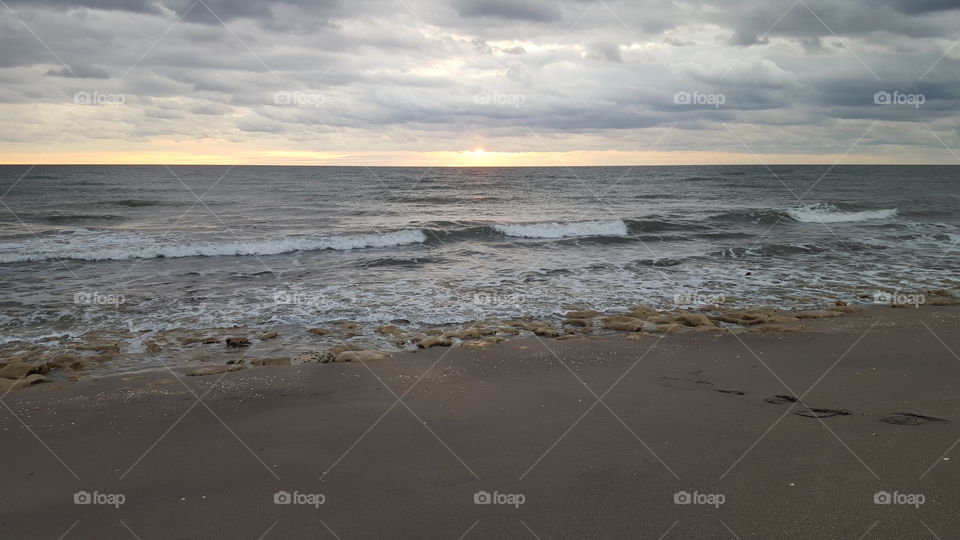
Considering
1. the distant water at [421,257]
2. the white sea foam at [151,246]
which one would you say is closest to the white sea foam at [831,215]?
the distant water at [421,257]

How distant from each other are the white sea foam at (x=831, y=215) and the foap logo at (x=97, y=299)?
29.1 meters

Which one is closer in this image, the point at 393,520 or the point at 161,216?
the point at 393,520

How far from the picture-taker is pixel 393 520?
3.98 meters

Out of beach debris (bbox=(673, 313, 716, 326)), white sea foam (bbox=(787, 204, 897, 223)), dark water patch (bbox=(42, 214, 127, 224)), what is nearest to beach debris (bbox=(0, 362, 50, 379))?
beach debris (bbox=(673, 313, 716, 326))

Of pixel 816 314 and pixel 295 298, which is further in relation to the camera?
pixel 295 298

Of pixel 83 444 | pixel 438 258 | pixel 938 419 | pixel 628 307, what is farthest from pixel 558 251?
pixel 83 444

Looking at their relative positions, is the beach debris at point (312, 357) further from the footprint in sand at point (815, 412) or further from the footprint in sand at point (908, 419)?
the footprint in sand at point (908, 419)

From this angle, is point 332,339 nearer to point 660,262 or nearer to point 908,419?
point 908,419

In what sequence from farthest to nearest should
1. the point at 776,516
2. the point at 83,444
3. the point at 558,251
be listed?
1. the point at 558,251
2. the point at 83,444
3. the point at 776,516

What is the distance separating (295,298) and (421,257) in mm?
6541

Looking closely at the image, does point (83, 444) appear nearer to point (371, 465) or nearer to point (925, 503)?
point (371, 465)

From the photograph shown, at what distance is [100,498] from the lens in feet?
14.4

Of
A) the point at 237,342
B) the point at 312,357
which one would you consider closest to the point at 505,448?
the point at 312,357

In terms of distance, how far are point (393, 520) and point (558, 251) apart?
16.2m
